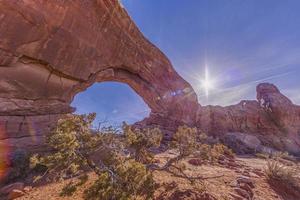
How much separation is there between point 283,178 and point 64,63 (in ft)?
36.7

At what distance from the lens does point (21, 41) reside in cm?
864

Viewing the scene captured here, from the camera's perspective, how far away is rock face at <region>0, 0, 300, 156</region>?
8.40m

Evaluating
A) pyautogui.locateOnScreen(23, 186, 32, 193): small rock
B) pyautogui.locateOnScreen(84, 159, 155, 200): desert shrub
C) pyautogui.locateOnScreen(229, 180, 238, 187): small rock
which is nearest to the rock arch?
pyautogui.locateOnScreen(23, 186, 32, 193): small rock

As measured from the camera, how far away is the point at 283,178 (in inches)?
276

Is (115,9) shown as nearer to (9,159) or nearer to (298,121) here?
(9,159)

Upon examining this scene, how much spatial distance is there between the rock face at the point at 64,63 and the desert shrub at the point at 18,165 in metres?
0.66

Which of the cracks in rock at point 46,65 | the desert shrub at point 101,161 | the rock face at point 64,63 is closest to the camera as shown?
the desert shrub at point 101,161

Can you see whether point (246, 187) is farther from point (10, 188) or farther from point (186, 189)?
point (10, 188)

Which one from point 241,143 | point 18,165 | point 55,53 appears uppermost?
point 55,53

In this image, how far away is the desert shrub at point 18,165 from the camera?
645cm

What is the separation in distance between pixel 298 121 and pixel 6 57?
2900cm

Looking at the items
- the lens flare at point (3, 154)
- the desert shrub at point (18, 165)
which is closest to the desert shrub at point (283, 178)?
the desert shrub at point (18, 165)

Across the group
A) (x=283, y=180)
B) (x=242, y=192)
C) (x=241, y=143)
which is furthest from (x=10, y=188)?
(x=241, y=143)

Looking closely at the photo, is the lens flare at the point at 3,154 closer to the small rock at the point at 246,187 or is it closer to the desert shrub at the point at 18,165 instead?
the desert shrub at the point at 18,165
